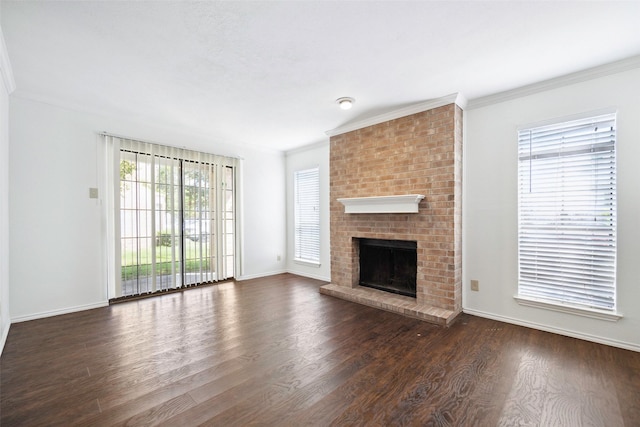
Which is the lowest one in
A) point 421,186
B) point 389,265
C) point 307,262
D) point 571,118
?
point 307,262

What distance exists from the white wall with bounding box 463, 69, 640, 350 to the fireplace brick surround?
18 centimetres

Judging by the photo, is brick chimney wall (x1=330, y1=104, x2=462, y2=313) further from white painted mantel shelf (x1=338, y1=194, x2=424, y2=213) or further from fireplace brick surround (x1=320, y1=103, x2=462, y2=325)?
white painted mantel shelf (x1=338, y1=194, x2=424, y2=213)

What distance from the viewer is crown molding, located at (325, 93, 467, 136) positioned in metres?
3.19

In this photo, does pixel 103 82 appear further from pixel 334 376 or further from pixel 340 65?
pixel 334 376

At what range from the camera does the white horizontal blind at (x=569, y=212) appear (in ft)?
8.39

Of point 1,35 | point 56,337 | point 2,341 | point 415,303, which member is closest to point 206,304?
point 56,337

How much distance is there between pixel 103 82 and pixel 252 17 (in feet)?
6.68

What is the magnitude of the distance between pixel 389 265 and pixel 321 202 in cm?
177

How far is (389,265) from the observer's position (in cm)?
405

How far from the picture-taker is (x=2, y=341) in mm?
2523

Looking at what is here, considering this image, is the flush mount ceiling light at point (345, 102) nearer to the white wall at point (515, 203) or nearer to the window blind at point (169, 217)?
the white wall at point (515, 203)

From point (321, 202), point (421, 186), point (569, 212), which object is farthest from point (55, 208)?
point (569, 212)

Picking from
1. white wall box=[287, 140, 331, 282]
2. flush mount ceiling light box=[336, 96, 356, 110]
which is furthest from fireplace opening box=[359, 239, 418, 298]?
flush mount ceiling light box=[336, 96, 356, 110]

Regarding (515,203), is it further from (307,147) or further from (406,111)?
(307,147)
